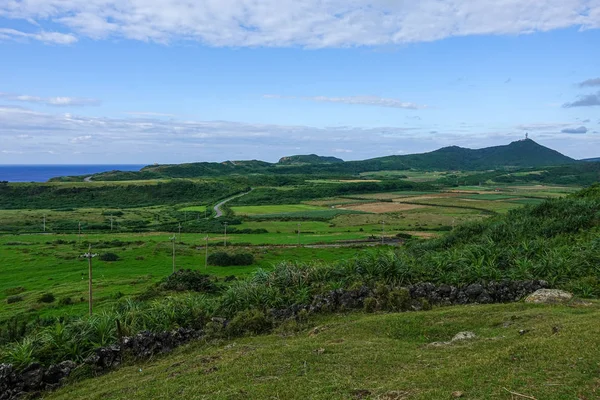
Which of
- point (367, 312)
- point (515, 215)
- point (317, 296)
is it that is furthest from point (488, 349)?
point (515, 215)

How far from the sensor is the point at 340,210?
116438 mm

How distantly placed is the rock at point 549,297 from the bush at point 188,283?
2745cm

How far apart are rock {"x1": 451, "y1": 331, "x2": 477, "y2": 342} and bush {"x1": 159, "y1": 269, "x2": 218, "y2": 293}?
28.2 metres

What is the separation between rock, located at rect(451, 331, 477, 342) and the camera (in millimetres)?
10508

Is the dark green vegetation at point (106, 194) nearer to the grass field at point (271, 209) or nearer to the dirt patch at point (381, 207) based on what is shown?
the grass field at point (271, 209)

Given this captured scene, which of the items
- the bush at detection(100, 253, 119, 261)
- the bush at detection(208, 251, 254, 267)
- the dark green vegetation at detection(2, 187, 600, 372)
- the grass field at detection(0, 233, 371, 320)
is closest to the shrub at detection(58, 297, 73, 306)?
the grass field at detection(0, 233, 371, 320)

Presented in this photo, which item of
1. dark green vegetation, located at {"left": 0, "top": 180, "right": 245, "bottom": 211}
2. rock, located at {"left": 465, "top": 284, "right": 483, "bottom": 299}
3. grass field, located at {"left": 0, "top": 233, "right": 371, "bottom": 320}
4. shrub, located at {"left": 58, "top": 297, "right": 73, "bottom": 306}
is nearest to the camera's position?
rock, located at {"left": 465, "top": 284, "right": 483, "bottom": 299}

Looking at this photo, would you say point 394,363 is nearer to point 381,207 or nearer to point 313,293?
point 313,293

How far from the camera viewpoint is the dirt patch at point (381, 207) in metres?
115

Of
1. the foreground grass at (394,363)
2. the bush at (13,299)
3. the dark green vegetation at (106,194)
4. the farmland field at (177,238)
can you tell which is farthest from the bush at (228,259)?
the dark green vegetation at (106,194)

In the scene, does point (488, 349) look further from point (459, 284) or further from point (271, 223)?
point (271, 223)

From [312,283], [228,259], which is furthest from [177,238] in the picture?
[312,283]

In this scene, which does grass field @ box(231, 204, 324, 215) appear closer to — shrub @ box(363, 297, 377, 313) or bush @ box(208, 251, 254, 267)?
bush @ box(208, 251, 254, 267)

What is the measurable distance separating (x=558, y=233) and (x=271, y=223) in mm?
74863
